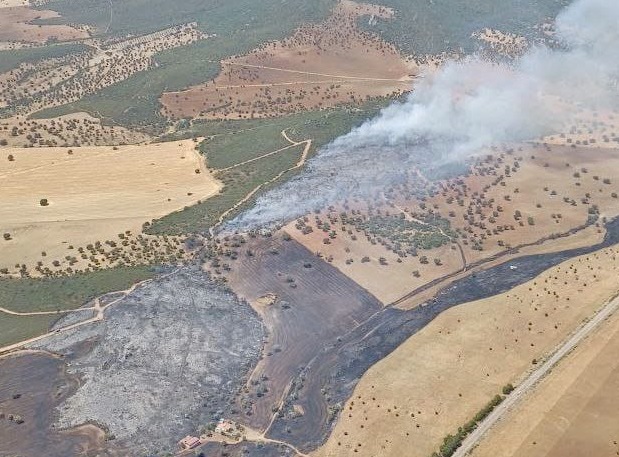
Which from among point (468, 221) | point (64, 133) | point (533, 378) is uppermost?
point (468, 221)

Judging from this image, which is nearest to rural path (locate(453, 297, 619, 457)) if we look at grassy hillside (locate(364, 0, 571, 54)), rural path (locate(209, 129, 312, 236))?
rural path (locate(209, 129, 312, 236))

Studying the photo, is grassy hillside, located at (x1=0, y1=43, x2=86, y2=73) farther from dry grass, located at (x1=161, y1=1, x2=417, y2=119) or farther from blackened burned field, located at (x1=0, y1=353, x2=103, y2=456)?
blackened burned field, located at (x1=0, y1=353, x2=103, y2=456)

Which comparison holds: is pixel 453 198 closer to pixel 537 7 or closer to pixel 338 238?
pixel 338 238

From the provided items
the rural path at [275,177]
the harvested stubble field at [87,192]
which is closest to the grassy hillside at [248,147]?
the rural path at [275,177]

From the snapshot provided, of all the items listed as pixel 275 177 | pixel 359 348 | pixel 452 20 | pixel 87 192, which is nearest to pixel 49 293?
pixel 87 192

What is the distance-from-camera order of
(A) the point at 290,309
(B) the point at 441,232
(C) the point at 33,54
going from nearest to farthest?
(A) the point at 290,309 < (B) the point at 441,232 < (C) the point at 33,54

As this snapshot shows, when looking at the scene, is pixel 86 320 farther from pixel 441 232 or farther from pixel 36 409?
pixel 441 232
